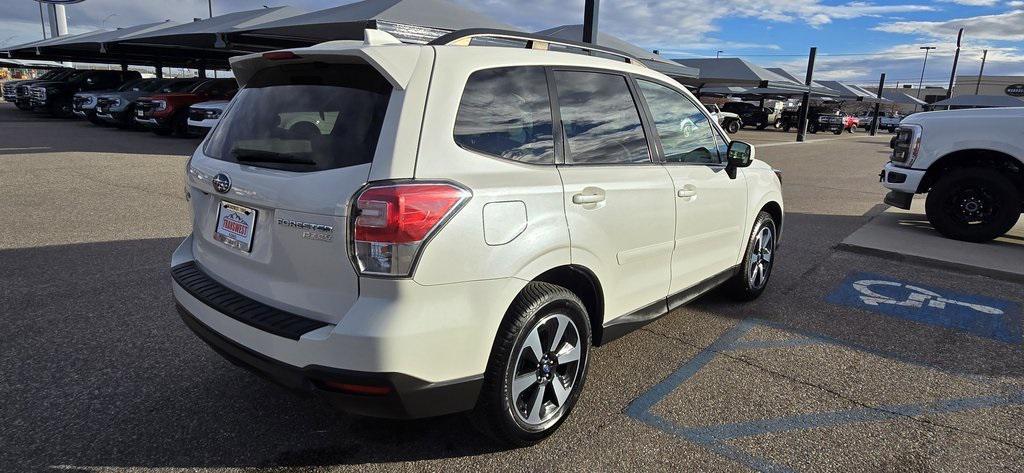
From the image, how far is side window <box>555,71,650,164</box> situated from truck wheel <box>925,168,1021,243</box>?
19.2 ft

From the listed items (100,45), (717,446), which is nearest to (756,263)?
(717,446)

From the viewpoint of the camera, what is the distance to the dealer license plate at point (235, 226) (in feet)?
8.11

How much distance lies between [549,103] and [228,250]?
158cm

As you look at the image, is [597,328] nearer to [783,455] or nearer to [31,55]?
[783,455]

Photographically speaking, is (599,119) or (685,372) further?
(685,372)

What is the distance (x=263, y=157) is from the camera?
2.50 m

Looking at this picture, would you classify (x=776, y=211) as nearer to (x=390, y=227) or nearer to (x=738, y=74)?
(x=390, y=227)

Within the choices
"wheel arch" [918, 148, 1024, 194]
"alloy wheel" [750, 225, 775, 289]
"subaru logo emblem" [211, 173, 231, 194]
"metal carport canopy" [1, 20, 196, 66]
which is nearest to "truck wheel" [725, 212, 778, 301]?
"alloy wheel" [750, 225, 775, 289]

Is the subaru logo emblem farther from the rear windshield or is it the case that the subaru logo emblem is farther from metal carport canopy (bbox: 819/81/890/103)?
metal carport canopy (bbox: 819/81/890/103)

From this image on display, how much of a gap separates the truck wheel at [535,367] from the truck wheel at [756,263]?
7.10ft

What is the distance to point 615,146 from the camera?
3092mm

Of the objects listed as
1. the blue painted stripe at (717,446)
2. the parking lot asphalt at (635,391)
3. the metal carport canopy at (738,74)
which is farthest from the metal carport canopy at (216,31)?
the metal carport canopy at (738,74)

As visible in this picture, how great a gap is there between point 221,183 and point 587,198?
1604mm

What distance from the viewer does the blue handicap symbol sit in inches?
173
